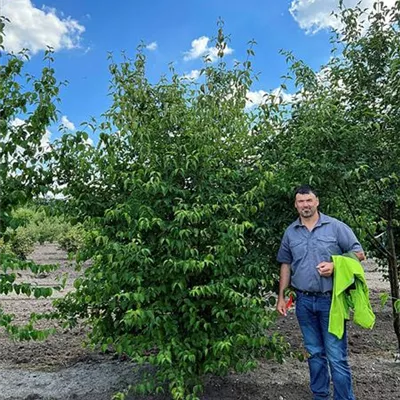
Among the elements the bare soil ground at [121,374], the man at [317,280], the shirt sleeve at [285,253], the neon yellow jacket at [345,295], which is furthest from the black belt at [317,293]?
the bare soil ground at [121,374]

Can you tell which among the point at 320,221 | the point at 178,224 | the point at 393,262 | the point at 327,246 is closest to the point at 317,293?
the point at 327,246

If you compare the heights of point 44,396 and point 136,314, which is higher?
point 136,314

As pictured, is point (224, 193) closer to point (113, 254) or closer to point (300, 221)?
point (300, 221)

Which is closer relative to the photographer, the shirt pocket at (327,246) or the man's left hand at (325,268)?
the man's left hand at (325,268)

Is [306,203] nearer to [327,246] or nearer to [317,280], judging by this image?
[327,246]

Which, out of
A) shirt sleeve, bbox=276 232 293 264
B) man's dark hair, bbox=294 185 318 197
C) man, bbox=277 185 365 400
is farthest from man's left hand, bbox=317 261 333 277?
man's dark hair, bbox=294 185 318 197

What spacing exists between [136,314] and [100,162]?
1269 mm

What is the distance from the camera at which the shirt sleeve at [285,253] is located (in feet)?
11.2

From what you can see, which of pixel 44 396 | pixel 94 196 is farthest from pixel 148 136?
pixel 44 396

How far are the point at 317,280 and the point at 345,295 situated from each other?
21 cm

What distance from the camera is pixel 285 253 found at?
3.44 metres

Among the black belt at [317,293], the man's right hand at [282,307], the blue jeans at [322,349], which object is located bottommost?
the blue jeans at [322,349]

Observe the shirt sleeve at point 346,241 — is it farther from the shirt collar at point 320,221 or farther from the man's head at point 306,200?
the man's head at point 306,200

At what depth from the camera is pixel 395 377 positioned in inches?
162
